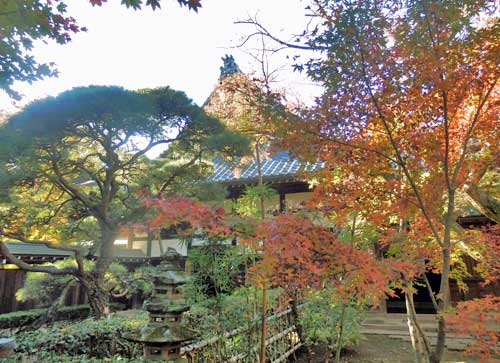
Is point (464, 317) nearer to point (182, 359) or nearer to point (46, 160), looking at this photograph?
point (182, 359)

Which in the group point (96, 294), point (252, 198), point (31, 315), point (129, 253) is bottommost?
point (31, 315)

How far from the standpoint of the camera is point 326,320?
5480mm

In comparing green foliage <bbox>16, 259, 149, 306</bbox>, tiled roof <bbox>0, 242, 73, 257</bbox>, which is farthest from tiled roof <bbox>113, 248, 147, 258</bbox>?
green foliage <bbox>16, 259, 149, 306</bbox>

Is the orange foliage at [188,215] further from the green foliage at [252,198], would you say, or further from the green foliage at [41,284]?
the green foliage at [41,284]

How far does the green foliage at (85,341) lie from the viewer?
407 cm

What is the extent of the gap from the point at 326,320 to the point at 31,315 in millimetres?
7449

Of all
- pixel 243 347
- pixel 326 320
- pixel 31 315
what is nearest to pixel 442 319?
pixel 243 347

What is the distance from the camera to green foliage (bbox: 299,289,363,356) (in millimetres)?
5273

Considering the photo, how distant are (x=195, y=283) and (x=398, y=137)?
117 inches

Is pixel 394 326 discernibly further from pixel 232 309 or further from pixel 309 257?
pixel 309 257

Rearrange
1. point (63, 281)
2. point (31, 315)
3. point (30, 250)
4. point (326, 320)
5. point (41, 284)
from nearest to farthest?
1. point (326, 320)
2. point (41, 284)
3. point (63, 281)
4. point (31, 315)
5. point (30, 250)

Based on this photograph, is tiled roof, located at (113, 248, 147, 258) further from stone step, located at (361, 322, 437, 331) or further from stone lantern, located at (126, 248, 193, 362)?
stone lantern, located at (126, 248, 193, 362)

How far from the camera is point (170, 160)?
8.03 m

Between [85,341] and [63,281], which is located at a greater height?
[63,281]
